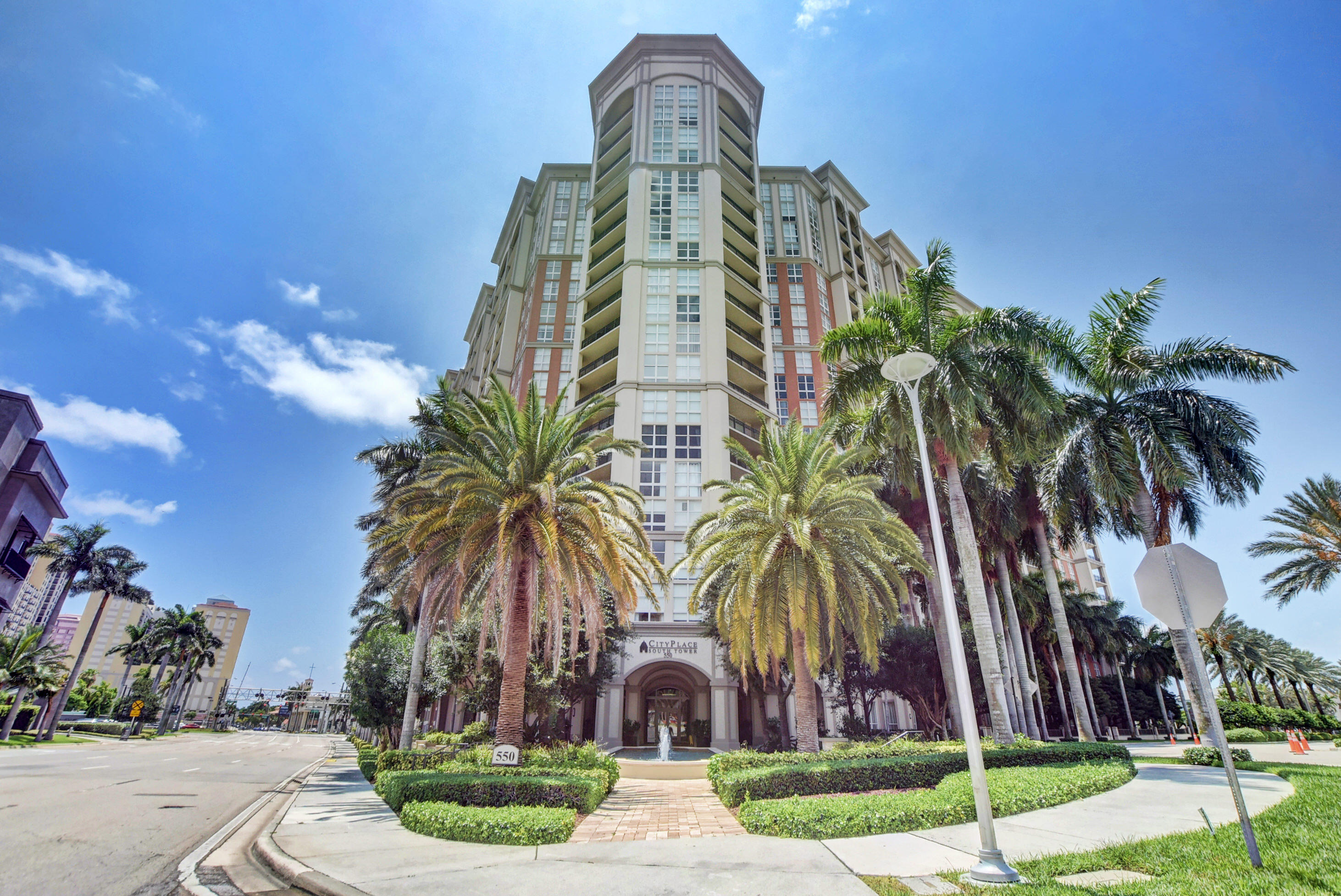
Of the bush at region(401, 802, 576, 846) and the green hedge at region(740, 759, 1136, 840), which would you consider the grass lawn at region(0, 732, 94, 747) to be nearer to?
the bush at region(401, 802, 576, 846)

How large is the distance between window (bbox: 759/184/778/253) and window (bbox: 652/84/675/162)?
35.1 feet

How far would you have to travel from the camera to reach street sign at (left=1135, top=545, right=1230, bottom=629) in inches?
285

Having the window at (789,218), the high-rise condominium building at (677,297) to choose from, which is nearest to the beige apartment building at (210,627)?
the high-rise condominium building at (677,297)

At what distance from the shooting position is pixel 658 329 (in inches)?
1825

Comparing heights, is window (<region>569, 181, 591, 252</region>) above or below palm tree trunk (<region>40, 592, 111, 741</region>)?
above

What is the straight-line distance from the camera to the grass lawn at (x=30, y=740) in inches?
1502

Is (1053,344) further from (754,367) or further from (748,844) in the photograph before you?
(754,367)

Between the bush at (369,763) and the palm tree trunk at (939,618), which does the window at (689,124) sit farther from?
the bush at (369,763)

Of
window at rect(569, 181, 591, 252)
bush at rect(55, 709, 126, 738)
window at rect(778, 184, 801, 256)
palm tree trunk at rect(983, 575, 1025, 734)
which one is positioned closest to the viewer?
palm tree trunk at rect(983, 575, 1025, 734)

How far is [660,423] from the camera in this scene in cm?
4228

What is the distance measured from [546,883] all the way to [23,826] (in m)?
10.4

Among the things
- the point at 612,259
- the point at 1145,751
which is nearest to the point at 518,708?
the point at 1145,751

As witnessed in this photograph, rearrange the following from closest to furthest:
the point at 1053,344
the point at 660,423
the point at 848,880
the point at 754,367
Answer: the point at 848,880, the point at 1053,344, the point at 660,423, the point at 754,367

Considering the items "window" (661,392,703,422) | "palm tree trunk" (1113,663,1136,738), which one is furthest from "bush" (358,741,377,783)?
"palm tree trunk" (1113,663,1136,738)
